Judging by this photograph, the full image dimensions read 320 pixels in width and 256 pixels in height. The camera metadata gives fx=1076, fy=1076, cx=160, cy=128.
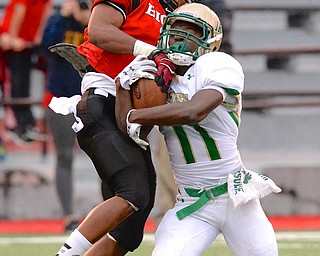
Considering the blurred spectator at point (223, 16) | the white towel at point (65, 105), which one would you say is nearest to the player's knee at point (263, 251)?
the white towel at point (65, 105)

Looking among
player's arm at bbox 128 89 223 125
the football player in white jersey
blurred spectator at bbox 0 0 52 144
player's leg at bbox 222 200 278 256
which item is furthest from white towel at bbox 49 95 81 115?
blurred spectator at bbox 0 0 52 144

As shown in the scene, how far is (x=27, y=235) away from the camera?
769 centimetres

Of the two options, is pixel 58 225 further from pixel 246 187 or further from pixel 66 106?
pixel 246 187

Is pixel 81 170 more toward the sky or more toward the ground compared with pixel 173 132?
more toward the ground

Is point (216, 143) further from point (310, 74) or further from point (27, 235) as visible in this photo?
point (310, 74)

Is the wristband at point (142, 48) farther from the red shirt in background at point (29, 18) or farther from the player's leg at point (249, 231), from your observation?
the red shirt in background at point (29, 18)

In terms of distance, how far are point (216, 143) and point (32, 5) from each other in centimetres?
529

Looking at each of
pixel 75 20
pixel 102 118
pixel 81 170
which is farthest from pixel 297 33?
pixel 102 118

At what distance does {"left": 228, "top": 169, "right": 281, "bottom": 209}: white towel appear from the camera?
4.09 meters

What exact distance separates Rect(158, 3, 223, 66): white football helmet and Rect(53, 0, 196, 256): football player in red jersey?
0.05 metres

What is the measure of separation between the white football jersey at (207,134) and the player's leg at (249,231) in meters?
0.16

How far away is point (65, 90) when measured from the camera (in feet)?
24.9

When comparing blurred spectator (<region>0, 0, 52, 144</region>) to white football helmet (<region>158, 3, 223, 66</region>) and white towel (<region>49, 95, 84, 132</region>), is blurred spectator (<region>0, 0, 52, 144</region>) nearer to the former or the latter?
white towel (<region>49, 95, 84, 132</region>)

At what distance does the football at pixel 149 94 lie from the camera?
163 inches
